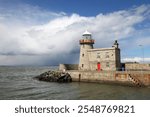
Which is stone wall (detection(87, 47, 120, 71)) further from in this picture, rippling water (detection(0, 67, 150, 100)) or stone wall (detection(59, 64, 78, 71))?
stone wall (detection(59, 64, 78, 71))

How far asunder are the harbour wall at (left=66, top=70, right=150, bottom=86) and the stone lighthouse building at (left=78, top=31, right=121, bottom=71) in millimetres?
2791

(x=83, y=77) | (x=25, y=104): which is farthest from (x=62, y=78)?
(x=25, y=104)

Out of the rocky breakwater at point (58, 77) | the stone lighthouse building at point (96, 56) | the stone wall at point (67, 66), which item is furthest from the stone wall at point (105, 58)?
the stone wall at point (67, 66)

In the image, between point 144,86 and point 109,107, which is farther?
point 144,86

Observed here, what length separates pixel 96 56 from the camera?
1478 inches

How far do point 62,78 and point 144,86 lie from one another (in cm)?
1440

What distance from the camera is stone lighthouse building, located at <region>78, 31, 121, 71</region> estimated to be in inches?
1396

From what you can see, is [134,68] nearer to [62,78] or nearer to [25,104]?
[62,78]

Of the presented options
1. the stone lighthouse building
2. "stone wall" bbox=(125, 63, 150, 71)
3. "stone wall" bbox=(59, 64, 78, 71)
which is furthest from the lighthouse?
"stone wall" bbox=(125, 63, 150, 71)

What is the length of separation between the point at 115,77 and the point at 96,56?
6.66 m

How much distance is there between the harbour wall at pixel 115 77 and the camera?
29.8 meters

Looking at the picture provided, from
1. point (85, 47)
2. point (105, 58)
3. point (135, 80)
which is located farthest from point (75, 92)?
point (85, 47)

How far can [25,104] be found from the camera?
11.6m

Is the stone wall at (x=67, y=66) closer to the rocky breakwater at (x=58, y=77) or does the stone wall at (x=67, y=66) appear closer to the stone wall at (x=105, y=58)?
the rocky breakwater at (x=58, y=77)
